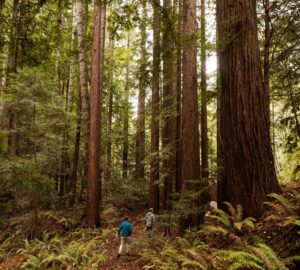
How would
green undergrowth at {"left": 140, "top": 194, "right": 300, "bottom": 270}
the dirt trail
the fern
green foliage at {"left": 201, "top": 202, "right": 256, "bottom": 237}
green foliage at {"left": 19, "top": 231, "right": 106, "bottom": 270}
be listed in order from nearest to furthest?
green undergrowth at {"left": 140, "top": 194, "right": 300, "bottom": 270}, the fern, green foliage at {"left": 201, "top": 202, "right": 256, "bottom": 237}, the dirt trail, green foliage at {"left": 19, "top": 231, "right": 106, "bottom": 270}

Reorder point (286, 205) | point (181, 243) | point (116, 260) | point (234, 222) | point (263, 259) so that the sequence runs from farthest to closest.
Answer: point (116, 260) < point (181, 243) < point (234, 222) < point (286, 205) < point (263, 259)

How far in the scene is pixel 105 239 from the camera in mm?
11055

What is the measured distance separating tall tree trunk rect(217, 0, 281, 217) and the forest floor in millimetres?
565

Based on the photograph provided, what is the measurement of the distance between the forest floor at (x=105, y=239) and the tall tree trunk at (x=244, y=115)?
565mm

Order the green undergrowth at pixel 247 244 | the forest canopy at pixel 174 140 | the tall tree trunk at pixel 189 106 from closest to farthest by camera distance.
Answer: the green undergrowth at pixel 247 244, the forest canopy at pixel 174 140, the tall tree trunk at pixel 189 106

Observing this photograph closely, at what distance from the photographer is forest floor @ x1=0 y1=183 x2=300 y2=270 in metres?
4.80

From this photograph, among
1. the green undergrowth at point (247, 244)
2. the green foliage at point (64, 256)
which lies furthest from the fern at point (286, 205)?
the green foliage at point (64, 256)

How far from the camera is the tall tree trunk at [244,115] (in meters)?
5.30

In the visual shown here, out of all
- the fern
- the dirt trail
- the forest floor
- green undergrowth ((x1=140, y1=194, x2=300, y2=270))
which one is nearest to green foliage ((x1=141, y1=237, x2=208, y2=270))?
green undergrowth ((x1=140, y1=194, x2=300, y2=270))

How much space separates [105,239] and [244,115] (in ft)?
26.3

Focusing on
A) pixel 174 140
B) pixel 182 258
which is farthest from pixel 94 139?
pixel 182 258

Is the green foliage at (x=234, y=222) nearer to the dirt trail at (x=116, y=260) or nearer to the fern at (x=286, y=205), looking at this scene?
the fern at (x=286, y=205)

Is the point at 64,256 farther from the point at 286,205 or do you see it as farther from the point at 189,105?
the point at 286,205

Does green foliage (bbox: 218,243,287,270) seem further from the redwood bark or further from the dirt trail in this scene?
the redwood bark
